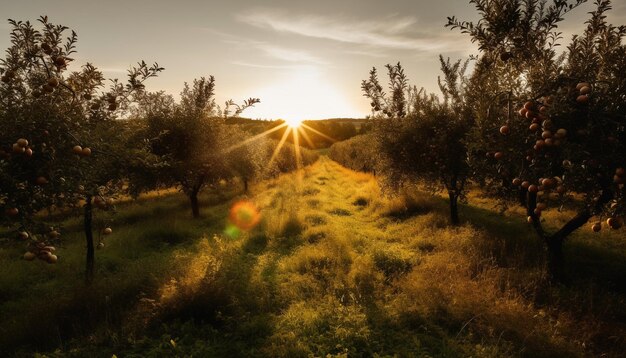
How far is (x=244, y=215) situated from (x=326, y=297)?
11.6 meters

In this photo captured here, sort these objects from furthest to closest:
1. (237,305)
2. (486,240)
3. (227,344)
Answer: (486,240), (237,305), (227,344)

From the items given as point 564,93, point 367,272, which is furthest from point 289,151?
point 564,93

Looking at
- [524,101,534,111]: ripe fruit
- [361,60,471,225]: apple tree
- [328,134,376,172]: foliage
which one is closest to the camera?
[524,101,534,111]: ripe fruit

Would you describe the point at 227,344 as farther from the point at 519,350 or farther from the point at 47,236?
the point at 519,350

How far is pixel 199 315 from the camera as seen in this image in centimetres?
777

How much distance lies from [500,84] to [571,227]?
4.53 m

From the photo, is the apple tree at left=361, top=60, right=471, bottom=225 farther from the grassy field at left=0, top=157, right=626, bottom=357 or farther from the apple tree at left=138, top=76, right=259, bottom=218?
the apple tree at left=138, top=76, right=259, bottom=218

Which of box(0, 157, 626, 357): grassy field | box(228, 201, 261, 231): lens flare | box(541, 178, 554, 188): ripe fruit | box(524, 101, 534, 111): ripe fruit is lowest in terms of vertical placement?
box(0, 157, 626, 357): grassy field

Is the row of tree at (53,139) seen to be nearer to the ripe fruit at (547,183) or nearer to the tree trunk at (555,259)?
the ripe fruit at (547,183)

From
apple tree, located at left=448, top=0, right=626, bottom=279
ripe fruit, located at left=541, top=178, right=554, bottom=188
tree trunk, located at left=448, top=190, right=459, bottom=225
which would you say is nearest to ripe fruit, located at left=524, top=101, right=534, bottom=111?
apple tree, located at left=448, top=0, right=626, bottom=279

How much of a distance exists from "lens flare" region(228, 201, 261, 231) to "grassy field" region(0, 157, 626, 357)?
2.43 metres

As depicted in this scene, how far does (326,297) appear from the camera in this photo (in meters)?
8.58

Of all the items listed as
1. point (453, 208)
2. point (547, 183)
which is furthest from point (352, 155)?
point (547, 183)

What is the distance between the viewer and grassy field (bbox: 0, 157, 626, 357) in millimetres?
6680
